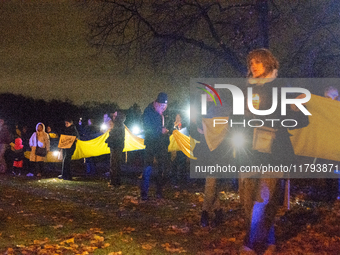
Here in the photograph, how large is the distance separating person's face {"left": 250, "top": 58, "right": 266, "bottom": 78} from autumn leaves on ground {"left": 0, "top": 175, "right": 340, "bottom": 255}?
2.23m

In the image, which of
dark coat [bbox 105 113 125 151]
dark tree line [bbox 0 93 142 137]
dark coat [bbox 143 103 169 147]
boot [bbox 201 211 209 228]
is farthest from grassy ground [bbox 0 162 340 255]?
dark tree line [bbox 0 93 142 137]

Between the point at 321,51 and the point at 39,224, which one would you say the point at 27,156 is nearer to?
the point at 39,224

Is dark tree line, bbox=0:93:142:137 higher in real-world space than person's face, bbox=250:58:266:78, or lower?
higher

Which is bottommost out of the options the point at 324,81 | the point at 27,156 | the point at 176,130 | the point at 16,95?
the point at 27,156

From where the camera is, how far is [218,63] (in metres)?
14.3

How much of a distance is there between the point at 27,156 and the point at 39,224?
9.96 meters

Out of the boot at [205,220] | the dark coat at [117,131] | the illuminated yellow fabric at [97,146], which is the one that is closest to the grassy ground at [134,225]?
the boot at [205,220]

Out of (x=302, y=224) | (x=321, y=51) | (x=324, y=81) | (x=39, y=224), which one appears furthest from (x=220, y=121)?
(x=321, y=51)

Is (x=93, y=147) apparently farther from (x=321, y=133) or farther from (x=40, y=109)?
(x=40, y=109)

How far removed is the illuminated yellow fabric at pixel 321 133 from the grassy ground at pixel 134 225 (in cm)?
113

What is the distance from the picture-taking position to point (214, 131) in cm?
632

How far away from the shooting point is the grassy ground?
16.6 ft

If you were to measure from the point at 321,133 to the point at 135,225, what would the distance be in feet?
13.0

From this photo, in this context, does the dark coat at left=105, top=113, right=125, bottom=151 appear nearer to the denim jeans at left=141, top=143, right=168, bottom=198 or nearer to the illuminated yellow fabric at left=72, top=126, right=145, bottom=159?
the denim jeans at left=141, top=143, right=168, bottom=198
